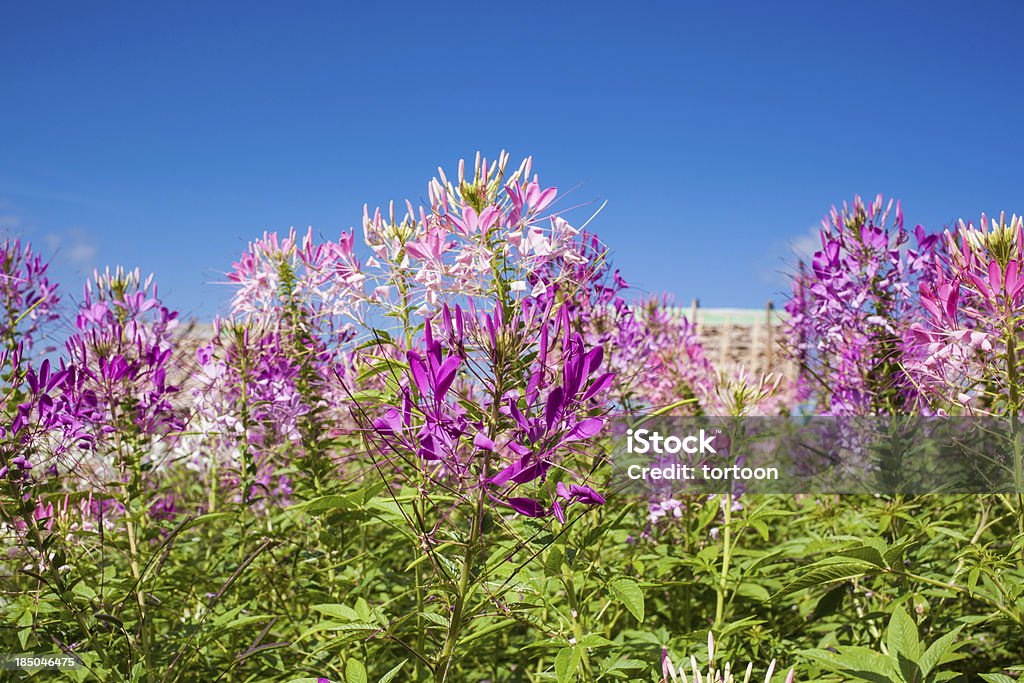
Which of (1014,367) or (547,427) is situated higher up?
(1014,367)

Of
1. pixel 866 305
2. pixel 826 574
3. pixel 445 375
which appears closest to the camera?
pixel 445 375

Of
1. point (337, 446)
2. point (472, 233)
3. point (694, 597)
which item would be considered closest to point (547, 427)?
point (472, 233)

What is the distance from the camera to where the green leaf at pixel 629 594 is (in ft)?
6.00

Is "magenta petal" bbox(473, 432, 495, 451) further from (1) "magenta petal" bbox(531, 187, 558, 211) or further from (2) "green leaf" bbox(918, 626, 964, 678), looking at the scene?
(2) "green leaf" bbox(918, 626, 964, 678)

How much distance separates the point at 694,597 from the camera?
3.15 metres

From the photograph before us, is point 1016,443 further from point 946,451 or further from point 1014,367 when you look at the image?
point 946,451

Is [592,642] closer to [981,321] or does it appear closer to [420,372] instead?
[420,372]

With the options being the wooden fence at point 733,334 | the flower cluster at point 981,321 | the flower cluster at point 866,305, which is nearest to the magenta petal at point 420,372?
the flower cluster at point 981,321

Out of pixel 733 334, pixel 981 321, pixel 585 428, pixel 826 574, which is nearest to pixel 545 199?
pixel 585 428

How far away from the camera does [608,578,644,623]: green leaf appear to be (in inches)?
72.0

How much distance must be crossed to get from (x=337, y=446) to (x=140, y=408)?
66cm

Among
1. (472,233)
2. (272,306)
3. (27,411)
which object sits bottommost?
(27,411)

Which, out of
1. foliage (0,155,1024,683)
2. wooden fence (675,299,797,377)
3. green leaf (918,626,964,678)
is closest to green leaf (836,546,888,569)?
foliage (0,155,1024,683)

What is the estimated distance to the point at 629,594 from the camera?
1.88 metres
